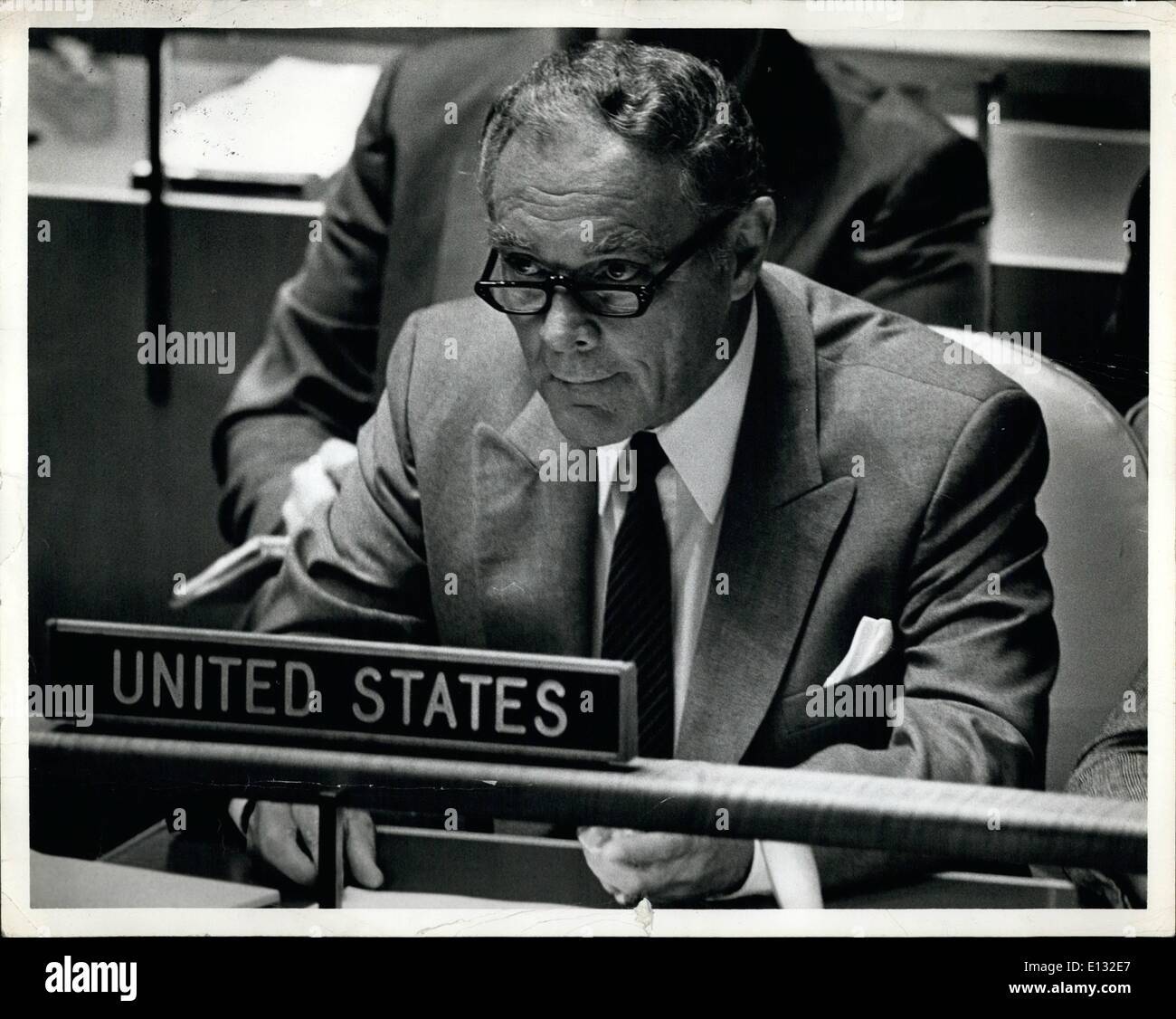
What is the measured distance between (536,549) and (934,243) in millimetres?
1081

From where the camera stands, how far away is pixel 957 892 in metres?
3.06

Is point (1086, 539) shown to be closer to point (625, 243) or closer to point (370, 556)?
point (625, 243)

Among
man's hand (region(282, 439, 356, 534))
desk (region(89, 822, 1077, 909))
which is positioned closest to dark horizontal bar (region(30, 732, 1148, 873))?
desk (region(89, 822, 1077, 909))

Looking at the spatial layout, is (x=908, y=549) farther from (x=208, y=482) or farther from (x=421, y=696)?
(x=208, y=482)

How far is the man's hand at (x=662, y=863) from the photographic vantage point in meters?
3.03

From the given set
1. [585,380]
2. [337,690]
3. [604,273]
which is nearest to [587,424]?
[585,380]

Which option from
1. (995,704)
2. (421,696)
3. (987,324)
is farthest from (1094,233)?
(421,696)

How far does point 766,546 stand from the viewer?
2986 mm

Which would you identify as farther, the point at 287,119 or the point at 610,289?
the point at 287,119

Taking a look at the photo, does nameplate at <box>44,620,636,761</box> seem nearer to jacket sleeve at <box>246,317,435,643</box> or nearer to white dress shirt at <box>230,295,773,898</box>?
jacket sleeve at <box>246,317,435,643</box>

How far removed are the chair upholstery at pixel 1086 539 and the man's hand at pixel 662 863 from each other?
707 mm

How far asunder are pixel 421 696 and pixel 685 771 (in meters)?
0.58

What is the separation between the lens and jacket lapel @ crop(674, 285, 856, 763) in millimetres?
2971

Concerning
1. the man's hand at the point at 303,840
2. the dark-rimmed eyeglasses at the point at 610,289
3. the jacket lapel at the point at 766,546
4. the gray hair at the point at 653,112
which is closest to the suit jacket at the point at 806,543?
the jacket lapel at the point at 766,546
